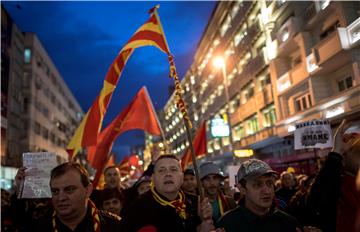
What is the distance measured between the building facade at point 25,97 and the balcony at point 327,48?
28284mm

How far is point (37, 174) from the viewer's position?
5.07 m

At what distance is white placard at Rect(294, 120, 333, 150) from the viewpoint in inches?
295

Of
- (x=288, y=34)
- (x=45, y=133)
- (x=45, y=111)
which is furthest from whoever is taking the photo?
(x=45, y=111)

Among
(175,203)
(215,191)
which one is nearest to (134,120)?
(215,191)

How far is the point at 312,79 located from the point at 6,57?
32940mm

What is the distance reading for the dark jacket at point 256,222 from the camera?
326 centimetres

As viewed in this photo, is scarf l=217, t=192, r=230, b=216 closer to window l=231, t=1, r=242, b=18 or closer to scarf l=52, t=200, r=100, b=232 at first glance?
scarf l=52, t=200, r=100, b=232

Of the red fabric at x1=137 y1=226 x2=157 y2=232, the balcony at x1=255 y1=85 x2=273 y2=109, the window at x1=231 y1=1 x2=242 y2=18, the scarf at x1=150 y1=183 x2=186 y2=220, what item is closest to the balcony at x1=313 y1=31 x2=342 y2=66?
the balcony at x1=255 y1=85 x2=273 y2=109

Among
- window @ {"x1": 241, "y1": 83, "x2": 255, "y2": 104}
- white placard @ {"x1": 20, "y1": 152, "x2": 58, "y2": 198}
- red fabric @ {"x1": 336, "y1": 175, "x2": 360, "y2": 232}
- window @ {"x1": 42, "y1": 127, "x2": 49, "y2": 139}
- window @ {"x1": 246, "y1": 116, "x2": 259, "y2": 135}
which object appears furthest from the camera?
window @ {"x1": 42, "y1": 127, "x2": 49, "y2": 139}

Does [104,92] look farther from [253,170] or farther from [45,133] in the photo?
[45,133]

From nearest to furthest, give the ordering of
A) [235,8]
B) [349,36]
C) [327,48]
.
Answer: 1. [349,36]
2. [327,48]
3. [235,8]

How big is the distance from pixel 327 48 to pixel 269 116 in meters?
11.4

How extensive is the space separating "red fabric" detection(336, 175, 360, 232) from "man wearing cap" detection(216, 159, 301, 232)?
0.49 m

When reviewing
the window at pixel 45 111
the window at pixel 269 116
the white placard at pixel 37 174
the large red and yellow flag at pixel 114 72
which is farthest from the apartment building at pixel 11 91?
the white placard at pixel 37 174
